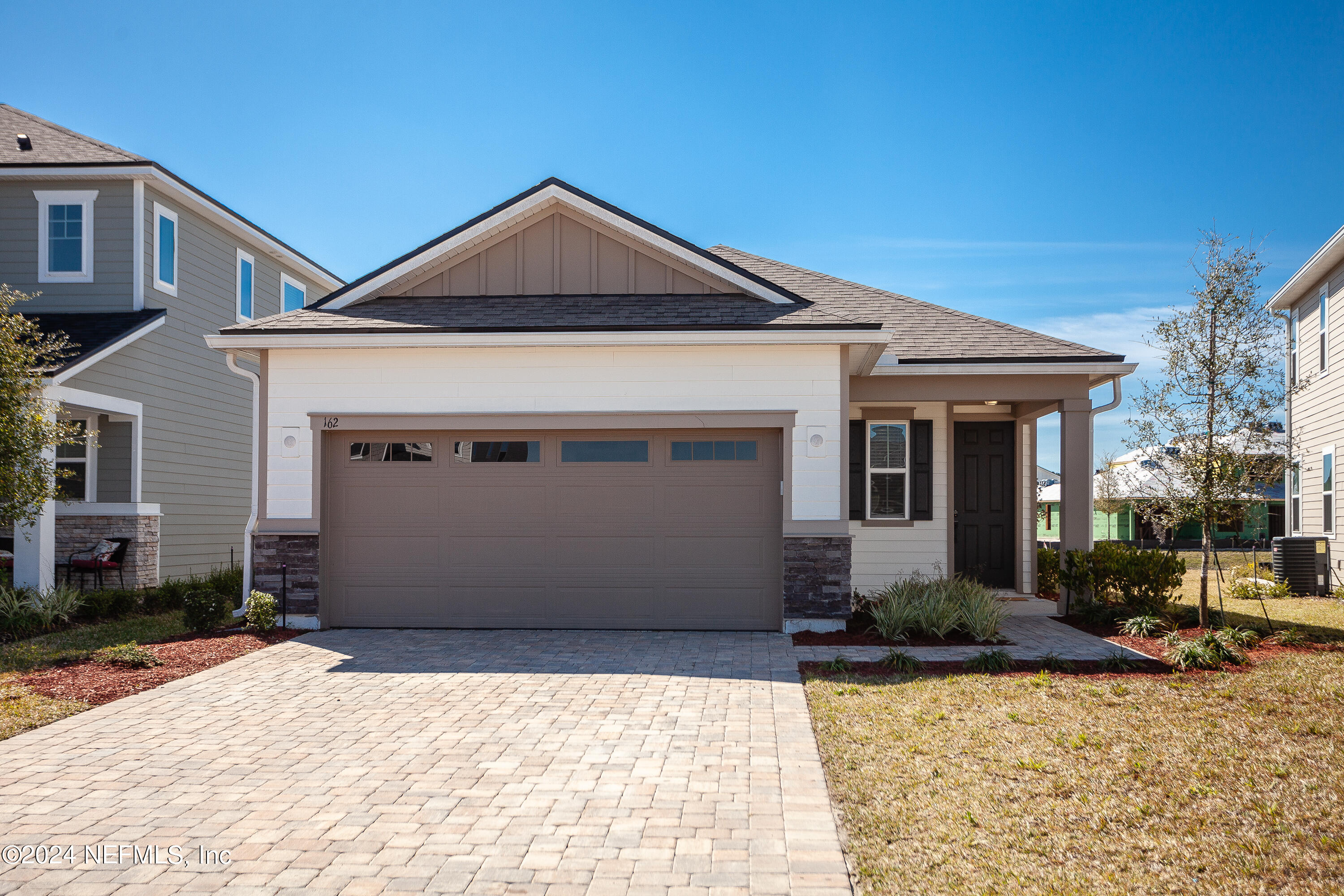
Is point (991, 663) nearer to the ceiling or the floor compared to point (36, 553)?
nearer to the floor

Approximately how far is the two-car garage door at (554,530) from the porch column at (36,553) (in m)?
4.88

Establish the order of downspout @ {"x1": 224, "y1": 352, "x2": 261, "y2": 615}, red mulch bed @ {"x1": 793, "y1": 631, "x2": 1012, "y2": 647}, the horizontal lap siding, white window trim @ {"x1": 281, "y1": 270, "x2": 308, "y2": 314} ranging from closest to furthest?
red mulch bed @ {"x1": 793, "y1": 631, "x2": 1012, "y2": 647}
downspout @ {"x1": 224, "y1": 352, "x2": 261, "y2": 615}
the horizontal lap siding
white window trim @ {"x1": 281, "y1": 270, "x2": 308, "y2": 314}

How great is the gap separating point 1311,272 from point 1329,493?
4283mm

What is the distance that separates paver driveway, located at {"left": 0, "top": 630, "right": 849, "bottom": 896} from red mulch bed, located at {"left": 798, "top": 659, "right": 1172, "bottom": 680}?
38 centimetres

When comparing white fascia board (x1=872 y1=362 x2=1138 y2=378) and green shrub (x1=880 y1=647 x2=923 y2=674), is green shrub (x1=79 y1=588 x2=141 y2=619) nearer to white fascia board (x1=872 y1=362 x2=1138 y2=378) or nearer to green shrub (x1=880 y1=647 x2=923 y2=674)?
green shrub (x1=880 y1=647 x2=923 y2=674)

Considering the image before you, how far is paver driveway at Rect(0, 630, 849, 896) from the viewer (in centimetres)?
379

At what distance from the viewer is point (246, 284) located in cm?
1773

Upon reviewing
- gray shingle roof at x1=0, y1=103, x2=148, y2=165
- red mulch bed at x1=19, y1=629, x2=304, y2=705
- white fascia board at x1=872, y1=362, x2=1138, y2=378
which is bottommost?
red mulch bed at x1=19, y1=629, x2=304, y2=705

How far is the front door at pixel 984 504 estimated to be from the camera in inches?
506

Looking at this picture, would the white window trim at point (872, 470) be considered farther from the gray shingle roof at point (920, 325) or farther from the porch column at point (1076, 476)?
the porch column at point (1076, 476)

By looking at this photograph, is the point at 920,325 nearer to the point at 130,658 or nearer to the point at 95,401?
the point at 130,658

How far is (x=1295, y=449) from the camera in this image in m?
18.3

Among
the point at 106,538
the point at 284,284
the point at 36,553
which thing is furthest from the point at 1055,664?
the point at 284,284

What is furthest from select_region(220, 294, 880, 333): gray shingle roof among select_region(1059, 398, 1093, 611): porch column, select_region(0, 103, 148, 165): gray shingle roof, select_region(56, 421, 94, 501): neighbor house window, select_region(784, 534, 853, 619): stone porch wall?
select_region(0, 103, 148, 165): gray shingle roof
